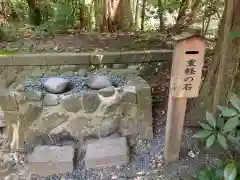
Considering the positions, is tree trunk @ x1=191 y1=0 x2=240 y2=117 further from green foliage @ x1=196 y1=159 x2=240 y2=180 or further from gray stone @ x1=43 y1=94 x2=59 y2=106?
gray stone @ x1=43 y1=94 x2=59 y2=106

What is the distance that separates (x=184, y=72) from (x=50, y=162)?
1490mm

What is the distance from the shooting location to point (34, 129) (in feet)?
9.20

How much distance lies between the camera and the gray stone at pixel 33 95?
2.73 metres

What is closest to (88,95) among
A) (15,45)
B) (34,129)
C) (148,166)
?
(34,129)

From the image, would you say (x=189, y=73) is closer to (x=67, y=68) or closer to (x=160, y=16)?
(x=67, y=68)

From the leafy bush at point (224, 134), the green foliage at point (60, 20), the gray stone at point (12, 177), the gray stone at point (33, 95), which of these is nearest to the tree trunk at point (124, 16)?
the green foliage at point (60, 20)

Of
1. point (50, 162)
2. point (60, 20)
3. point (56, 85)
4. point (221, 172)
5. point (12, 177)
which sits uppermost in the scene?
point (60, 20)

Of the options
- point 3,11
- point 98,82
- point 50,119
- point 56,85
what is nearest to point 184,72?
point 98,82

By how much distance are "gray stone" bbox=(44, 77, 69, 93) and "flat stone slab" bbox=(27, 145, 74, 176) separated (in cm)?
61

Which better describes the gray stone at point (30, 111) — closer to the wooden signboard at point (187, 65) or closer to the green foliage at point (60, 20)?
the wooden signboard at point (187, 65)

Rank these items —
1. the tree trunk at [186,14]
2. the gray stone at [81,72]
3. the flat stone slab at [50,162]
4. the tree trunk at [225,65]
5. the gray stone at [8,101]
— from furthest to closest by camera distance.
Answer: the tree trunk at [186,14], the gray stone at [81,72], the gray stone at [8,101], the flat stone slab at [50,162], the tree trunk at [225,65]

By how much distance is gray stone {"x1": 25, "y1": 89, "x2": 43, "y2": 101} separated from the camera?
2729 millimetres

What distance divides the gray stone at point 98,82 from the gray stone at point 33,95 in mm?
502

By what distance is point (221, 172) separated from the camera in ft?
6.49
